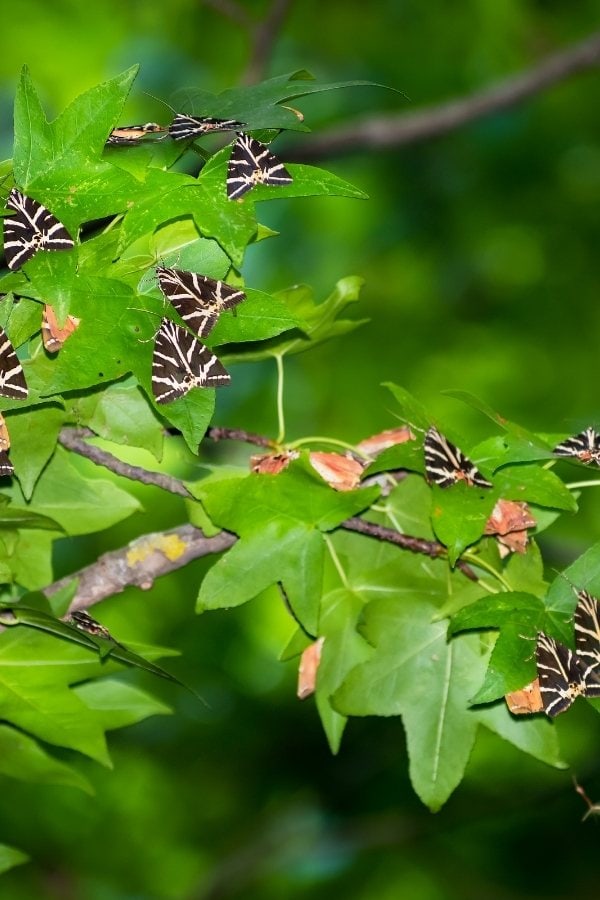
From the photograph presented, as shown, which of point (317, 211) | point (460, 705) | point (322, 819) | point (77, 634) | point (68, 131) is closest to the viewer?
point (68, 131)

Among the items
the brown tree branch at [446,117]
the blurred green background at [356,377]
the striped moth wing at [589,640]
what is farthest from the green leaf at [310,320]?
the blurred green background at [356,377]

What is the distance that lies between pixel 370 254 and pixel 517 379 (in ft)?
4.25

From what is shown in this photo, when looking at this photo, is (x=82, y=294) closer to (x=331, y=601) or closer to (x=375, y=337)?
(x=331, y=601)

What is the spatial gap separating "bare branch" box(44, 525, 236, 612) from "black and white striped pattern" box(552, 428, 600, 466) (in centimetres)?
55

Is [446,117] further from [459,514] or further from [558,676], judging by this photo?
[558,676]

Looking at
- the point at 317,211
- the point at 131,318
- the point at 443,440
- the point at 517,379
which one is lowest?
the point at 517,379

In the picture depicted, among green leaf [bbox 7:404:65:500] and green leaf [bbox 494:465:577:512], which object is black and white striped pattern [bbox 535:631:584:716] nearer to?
green leaf [bbox 494:465:577:512]

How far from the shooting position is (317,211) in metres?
6.55

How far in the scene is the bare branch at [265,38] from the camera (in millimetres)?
4691

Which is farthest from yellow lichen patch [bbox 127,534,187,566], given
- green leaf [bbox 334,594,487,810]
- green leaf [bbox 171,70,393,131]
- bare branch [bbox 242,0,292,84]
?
bare branch [bbox 242,0,292,84]

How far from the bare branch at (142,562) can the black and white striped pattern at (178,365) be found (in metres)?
0.35

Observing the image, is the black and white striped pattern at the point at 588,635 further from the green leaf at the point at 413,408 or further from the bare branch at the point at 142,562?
the bare branch at the point at 142,562

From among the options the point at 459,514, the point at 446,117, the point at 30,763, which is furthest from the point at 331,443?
the point at 446,117

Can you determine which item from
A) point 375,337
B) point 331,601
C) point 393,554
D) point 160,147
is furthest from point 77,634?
point 375,337
